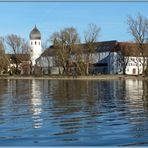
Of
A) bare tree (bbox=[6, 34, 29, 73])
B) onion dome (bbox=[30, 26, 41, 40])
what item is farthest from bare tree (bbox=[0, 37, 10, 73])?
onion dome (bbox=[30, 26, 41, 40])

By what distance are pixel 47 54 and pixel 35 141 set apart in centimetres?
13927

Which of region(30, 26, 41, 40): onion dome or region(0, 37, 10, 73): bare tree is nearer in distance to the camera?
region(0, 37, 10, 73): bare tree

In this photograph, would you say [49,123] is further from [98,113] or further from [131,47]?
[131,47]

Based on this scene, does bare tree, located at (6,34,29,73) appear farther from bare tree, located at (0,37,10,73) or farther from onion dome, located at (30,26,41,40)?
onion dome, located at (30,26,41,40)

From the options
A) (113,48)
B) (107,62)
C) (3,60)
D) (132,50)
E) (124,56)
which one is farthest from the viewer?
(113,48)

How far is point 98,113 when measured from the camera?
20.4 m

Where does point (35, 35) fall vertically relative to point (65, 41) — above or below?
above

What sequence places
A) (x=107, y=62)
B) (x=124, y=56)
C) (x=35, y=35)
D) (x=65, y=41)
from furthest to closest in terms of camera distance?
(x=35, y=35) < (x=107, y=62) < (x=124, y=56) < (x=65, y=41)

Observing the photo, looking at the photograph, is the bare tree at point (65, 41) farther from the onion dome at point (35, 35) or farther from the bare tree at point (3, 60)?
the onion dome at point (35, 35)

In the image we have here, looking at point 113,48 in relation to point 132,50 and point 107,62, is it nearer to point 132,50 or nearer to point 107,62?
point 107,62

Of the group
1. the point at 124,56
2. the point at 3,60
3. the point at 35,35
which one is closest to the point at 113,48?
the point at 124,56

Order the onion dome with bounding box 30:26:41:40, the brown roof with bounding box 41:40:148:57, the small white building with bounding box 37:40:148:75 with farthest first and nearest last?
1. the onion dome with bounding box 30:26:41:40
2. the small white building with bounding box 37:40:148:75
3. the brown roof with bounding box 41:40:148:57

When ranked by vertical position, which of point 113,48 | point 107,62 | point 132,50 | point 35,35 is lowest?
point 107,62

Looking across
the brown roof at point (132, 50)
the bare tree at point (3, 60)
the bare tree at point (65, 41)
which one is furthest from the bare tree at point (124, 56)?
the bare tree at point (3, 60)
